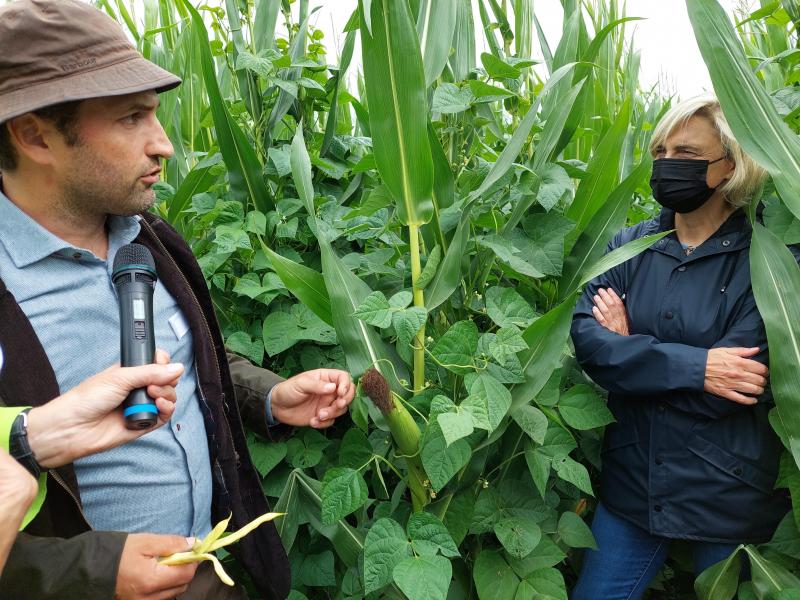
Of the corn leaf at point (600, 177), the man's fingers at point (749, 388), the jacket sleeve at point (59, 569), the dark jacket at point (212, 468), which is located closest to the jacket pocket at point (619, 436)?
the man's fingers at point (749, 388)

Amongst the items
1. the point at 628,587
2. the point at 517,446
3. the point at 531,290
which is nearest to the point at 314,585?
the point at 517,446

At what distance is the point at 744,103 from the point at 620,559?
1.01 m

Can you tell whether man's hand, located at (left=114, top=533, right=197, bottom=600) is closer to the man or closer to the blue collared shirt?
the man

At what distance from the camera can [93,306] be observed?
129cm

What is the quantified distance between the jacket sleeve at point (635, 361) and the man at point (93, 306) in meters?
0.56

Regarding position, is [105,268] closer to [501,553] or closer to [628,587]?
[501,553]

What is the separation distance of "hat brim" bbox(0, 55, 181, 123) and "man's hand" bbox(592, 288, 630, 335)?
1.04 meters

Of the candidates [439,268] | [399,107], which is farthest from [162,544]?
[399,107]

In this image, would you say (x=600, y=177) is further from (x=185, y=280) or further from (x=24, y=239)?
(x=24, y=239)

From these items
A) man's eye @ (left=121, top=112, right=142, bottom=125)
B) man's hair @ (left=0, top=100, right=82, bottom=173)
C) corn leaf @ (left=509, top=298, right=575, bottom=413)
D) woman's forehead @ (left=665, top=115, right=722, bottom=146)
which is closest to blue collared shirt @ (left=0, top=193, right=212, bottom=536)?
man's hair @ (left=0, top=100, right=82, bottom=173)

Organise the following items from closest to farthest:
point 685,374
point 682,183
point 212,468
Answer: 1. point 212,468
2. point 685,374
3. point 682,183

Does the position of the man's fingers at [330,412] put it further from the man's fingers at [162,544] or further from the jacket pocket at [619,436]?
the jacket pocket at [619,436]

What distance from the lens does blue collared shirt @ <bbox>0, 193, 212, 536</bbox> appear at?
49.0 inches

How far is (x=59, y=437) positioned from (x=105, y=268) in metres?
0.41
